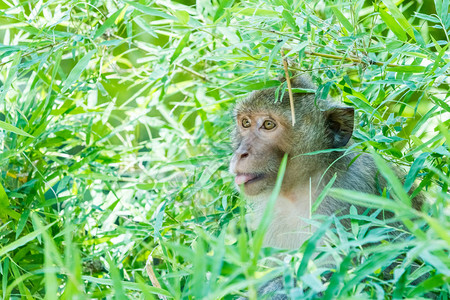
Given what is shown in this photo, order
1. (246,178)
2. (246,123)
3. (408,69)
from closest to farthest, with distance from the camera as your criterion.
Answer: (408,69) < (246,178) < (246,123)

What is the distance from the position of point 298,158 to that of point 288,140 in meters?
0.11

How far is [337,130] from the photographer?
11.4ft

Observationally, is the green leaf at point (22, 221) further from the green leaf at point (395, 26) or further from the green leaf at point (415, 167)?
the green leaf at point (395, 26)

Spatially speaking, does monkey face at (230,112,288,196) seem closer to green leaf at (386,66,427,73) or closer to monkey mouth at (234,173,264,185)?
monkey mouth at (234,173,264,185)

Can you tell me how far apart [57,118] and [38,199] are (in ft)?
2.59

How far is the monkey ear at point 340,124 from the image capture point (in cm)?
338

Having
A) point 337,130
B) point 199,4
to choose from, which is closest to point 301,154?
point 337,130

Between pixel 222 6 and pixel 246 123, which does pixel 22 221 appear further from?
pixel 222 6

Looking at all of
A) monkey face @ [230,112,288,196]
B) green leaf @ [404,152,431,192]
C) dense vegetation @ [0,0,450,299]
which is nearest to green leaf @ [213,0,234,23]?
dense vegetation @ [0,0,450,299]

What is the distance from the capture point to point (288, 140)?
11.6 ft

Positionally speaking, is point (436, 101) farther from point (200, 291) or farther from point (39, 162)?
point (39, 162)

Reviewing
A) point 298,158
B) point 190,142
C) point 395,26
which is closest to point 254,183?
point 298,158

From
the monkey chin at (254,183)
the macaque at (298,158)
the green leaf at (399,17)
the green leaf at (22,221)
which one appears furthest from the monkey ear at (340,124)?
the green leaf at (22,221)

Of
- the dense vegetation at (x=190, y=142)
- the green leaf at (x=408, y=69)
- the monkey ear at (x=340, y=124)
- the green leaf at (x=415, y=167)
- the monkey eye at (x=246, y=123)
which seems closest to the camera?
the dense vegetation at (x=190, y=142)
